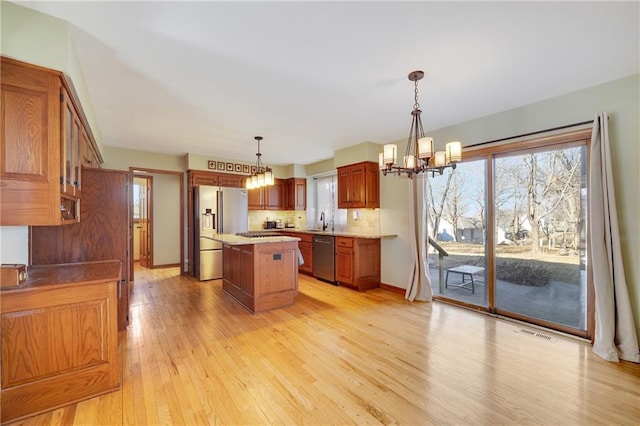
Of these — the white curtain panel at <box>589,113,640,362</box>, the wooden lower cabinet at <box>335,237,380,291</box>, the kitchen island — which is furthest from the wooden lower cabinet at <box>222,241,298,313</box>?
the white curtain panel at <box>589,113,640,362</box>

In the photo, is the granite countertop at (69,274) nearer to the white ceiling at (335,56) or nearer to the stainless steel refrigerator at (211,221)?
the white ceiling at (335,56)

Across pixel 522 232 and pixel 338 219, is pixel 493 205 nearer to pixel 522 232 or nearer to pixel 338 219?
pixel 522 232

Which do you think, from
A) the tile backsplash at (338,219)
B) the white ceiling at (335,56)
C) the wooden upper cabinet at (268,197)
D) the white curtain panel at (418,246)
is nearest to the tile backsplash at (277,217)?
the tile backsplash at (338,219)

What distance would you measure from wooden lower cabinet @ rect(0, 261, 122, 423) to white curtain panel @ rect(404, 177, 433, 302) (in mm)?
3620

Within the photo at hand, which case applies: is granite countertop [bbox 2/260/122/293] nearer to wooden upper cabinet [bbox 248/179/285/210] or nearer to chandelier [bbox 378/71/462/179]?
chandelier [bbox 378/71/462/179]

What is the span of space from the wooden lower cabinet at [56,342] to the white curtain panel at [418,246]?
11.9 ft

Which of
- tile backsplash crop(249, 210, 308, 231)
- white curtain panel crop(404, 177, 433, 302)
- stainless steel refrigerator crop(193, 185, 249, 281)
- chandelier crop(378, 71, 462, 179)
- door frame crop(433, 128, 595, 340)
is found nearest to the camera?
chandelier crop(378, 71, 462, 179)

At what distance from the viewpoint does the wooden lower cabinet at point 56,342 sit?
1700 millimetres

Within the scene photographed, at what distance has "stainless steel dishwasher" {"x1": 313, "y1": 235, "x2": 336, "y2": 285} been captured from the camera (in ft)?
16.5

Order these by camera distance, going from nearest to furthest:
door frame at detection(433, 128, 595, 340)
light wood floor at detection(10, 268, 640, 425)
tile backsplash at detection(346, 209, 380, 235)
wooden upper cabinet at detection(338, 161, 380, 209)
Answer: light wood floor at detection(10, 268, 640, 425) → door frame at detection(433, 128, 595, 340) → wooden upper cabinet at detection(338, 161, 380, 209) → tile backsplash at detection(346, 209, 380, 235)

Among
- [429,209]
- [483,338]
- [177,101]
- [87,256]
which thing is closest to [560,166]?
[429,209]

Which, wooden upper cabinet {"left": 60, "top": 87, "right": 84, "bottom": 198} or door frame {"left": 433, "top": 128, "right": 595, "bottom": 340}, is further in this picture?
door frame {"left": 433, "top": 128, "right": 595, "bottom": 340}

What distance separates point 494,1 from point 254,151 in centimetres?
450

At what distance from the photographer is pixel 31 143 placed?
1.72 meters
